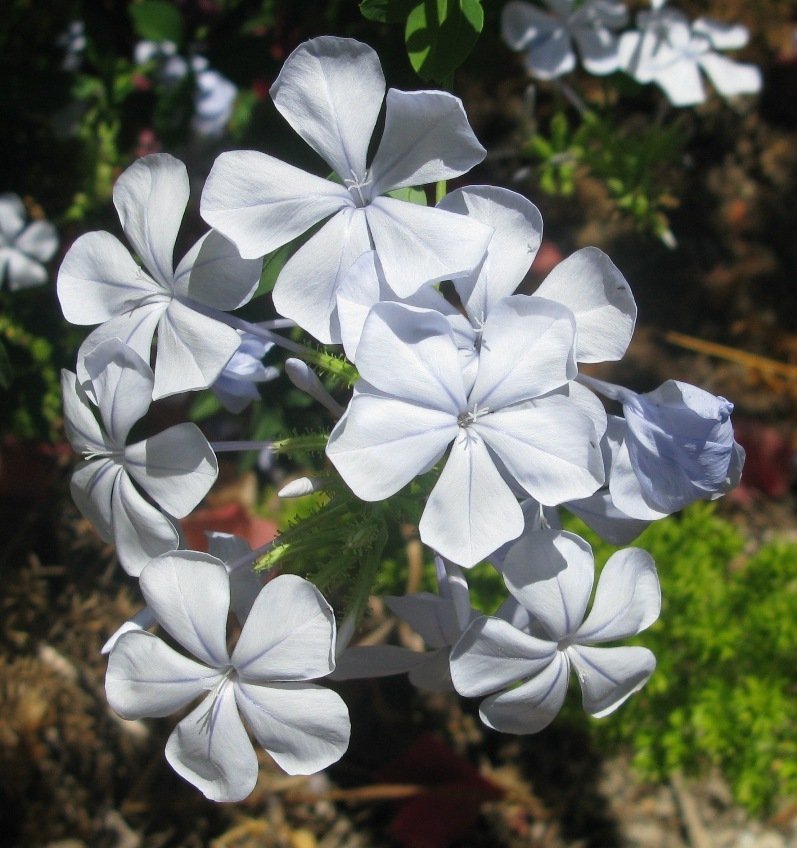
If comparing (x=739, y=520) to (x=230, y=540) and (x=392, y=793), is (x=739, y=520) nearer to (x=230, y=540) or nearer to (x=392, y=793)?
(x=392, y=793)

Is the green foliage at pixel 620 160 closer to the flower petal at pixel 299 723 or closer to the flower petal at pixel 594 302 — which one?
the flower petal at pixel 594 302

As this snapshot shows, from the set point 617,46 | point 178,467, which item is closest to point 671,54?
point 617,46

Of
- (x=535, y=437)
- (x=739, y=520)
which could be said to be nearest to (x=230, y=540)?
(x=535, y=437)

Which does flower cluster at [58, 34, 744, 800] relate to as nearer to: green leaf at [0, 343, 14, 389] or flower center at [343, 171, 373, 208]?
flower center at [343, 171, 373, 208]

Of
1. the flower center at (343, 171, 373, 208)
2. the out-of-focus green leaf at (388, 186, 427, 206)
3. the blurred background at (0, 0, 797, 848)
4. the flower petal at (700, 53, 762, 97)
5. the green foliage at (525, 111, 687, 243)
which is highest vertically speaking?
the flower center at (343, 171, 373, 208)

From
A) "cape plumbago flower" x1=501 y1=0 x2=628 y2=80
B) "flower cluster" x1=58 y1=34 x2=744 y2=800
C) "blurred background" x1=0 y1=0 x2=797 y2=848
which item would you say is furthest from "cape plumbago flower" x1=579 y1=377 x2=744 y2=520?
"cape plumbago flower" x1=501 y1=0 x2=628 y2=80

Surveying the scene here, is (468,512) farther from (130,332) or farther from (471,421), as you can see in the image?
(130,332)
